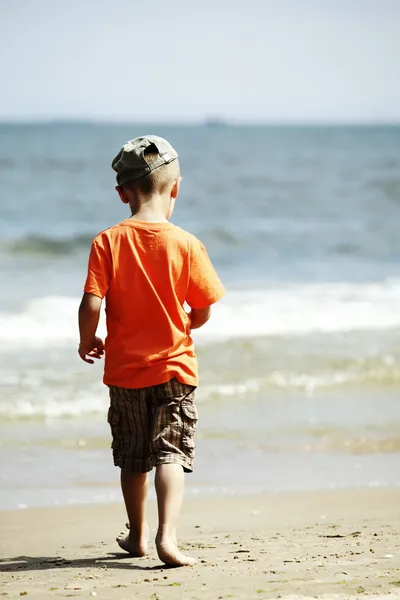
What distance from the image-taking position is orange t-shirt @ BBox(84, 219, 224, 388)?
301cm

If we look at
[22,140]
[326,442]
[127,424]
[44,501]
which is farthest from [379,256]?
[22,140]

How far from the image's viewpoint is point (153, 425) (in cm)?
306

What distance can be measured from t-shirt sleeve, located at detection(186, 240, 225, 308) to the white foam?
4.96m

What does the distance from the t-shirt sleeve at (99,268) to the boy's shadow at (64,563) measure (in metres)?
0.90

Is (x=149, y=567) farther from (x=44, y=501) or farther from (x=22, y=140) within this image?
(x=22, y=140)

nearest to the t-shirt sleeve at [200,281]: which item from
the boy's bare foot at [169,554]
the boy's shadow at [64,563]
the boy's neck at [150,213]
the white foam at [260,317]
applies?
the boy's neck at [150,213]

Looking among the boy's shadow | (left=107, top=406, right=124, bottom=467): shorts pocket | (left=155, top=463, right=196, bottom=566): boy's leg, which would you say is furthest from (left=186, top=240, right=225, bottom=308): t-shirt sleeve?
the boy's shadow

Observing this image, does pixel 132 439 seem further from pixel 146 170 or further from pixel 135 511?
pixel 146 170

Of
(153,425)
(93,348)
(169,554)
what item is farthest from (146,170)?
(169,554)

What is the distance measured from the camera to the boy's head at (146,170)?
9.96ft

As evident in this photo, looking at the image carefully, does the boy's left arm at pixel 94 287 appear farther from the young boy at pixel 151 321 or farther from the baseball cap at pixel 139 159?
the baseball cap at pixel 139 159

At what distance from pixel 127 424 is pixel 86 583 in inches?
20.4

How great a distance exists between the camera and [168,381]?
304 cm

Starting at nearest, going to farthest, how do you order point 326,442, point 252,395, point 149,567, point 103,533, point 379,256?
point 149,567 → point 103,533 → point 326,442 → point 252,395 → point 379,256
